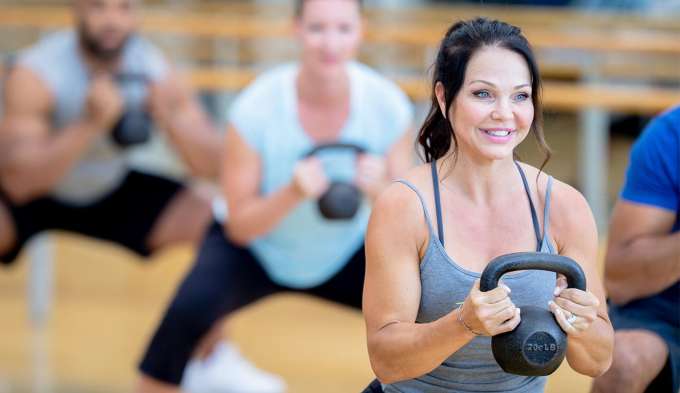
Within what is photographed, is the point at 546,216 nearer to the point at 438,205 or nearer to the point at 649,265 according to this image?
the point at 438,205

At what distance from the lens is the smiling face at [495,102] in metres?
1.64

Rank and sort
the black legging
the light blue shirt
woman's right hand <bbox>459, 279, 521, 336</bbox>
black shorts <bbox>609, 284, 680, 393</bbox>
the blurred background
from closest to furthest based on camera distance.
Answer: woman's right hand <bbox>459, 279, 521, 336</bbox>
black shorts <bbox>609, 284, 680, 393</bbox>
the black legging
the light blue shirt
the blurred background

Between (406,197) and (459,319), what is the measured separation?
0.75 feet

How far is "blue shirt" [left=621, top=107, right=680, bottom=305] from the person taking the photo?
2152mm

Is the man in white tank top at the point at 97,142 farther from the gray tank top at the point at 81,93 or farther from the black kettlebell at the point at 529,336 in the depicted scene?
the black kettlebell at the point at 529,336

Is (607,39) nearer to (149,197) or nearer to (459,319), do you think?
(149,197)

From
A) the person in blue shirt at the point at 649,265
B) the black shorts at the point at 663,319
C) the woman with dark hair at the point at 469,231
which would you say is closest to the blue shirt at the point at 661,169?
the person in blue shirt at the point at 649,265

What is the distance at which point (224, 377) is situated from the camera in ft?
11.2

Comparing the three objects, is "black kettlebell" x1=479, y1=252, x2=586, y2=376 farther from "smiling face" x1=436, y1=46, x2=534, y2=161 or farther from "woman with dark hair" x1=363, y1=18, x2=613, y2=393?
"smiling face" x1=436, y1=46, x2=534, y2=161

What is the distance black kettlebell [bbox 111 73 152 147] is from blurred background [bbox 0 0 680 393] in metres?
0.71

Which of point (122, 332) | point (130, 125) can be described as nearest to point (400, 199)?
point (130, 125)

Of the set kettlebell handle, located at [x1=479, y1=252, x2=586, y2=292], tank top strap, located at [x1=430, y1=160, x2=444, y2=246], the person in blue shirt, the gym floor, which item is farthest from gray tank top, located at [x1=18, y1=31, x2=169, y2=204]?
kettlebell handle, located at [x1=479, y1=252, x2=586, y2=292]

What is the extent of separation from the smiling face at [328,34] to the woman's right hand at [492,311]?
1.42 meters

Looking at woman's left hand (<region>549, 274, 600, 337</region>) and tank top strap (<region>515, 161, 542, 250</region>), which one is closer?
woman's left hand (<region>549, 274, 600, 337</region>)
